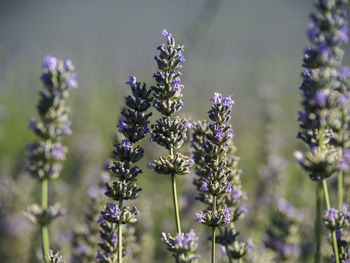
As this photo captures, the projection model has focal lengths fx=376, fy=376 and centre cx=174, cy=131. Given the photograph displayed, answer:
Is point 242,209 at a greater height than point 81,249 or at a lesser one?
greater

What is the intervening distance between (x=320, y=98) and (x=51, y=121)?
1.95m

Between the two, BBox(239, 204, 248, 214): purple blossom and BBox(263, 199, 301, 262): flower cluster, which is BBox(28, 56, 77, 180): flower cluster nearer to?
BBox(239, 204, 248, 214): purple blossom

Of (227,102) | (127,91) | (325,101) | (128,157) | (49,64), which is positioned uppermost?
(127,91)

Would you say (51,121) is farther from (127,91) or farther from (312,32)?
(127,91)

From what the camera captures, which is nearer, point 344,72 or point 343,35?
point 343,35

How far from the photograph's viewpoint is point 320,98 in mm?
2139

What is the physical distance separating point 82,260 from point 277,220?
210 centimetres

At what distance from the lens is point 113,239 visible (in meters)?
2.72

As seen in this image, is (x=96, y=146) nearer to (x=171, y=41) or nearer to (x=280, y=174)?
(x=280, y=174)

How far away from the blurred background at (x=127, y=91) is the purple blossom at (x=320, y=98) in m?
1.35

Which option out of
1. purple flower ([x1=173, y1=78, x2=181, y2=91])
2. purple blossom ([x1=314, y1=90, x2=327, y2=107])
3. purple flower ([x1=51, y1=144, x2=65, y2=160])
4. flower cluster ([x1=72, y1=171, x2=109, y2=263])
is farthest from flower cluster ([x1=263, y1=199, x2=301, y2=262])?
purple flower ([x1=51, y1=144, x2=65, y2=160])

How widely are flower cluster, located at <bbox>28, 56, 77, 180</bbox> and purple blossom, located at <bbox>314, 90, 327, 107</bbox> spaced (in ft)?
5.86

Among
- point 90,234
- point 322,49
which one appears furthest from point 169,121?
point 90,234

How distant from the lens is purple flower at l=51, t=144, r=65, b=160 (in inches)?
115
